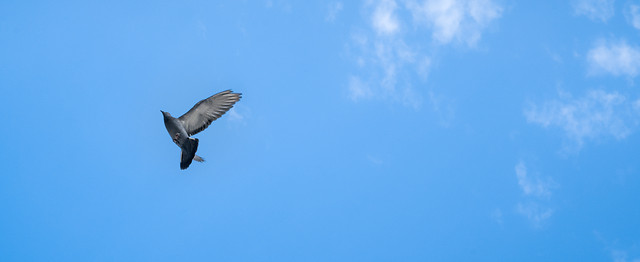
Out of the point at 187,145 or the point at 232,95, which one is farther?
the point at 232,95

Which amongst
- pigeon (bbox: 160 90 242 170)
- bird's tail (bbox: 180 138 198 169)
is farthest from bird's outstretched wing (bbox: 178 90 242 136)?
bird's tail (bbox: 180 138 198 169)

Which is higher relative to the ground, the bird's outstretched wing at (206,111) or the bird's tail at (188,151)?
the bird's outstretched wing at (206,111)

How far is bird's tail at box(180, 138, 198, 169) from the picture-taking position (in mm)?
14883

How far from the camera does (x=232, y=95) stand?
636 inches

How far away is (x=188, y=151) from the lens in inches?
593

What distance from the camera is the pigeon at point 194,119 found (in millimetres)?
15141

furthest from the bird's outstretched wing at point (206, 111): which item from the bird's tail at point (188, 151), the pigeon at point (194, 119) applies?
the bird's tail at point (188, 151)

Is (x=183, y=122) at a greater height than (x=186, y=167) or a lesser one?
greater

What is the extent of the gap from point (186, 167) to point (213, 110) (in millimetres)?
2325

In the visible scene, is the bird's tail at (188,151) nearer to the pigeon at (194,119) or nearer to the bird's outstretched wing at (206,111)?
the pigeon at (194,119)

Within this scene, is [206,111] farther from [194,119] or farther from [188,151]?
[188,151]

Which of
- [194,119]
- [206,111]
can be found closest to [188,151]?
[194,119]

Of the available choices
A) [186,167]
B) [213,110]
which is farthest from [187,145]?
[213,110]

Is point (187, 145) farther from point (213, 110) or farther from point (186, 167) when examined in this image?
point (213, 110)
